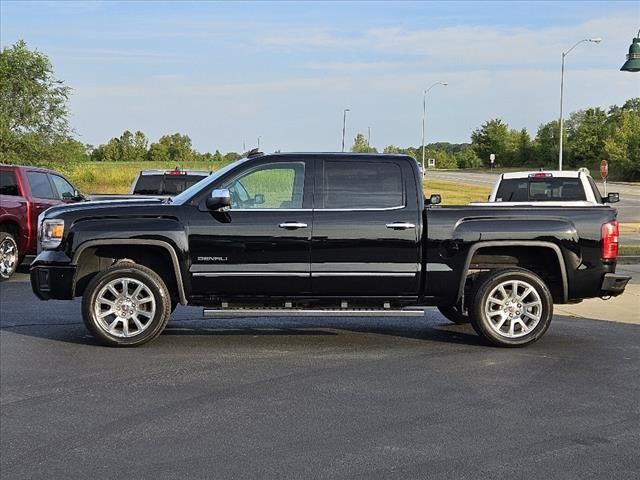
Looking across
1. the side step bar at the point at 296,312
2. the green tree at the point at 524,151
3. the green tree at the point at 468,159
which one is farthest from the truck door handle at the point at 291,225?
the green tree at the point at 468,159

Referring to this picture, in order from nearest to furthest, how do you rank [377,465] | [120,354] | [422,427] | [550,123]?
[377,465] < [422,427] < [120,354] < [550,123]

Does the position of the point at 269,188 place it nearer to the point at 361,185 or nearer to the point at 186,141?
the point at 361,185

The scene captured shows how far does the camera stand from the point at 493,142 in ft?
378

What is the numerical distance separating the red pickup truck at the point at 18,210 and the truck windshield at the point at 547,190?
7.87 m

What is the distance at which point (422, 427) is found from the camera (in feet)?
17.4

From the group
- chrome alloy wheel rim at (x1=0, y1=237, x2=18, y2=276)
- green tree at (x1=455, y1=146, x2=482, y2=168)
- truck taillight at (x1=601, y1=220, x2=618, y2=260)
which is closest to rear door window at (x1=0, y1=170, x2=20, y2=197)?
chrome alloy wheel rim at (x1=0, y1=237, x2=18, y2=276)

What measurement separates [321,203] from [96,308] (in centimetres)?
243

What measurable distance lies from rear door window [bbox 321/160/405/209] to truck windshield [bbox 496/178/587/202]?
6397mm

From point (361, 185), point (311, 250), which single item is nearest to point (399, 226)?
point (361, 185)

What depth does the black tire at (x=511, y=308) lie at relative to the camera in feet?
25.9

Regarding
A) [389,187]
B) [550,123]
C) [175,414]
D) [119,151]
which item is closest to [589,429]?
[175,414]

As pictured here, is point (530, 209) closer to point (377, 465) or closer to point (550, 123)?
point (377, 465)

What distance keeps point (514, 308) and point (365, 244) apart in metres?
1.64

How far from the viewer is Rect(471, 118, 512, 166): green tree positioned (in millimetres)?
112562
